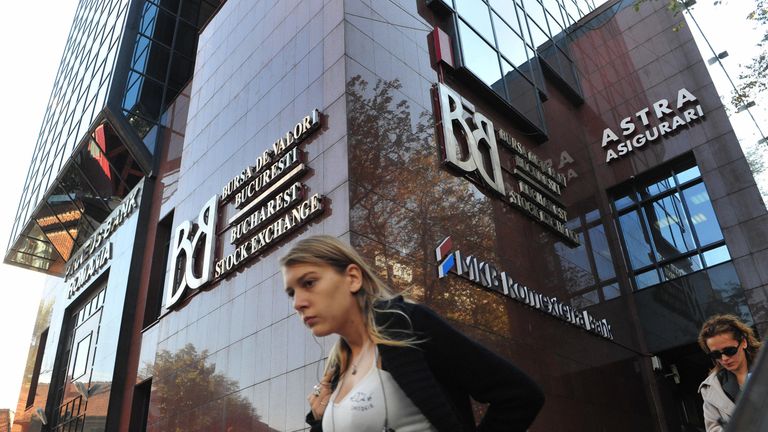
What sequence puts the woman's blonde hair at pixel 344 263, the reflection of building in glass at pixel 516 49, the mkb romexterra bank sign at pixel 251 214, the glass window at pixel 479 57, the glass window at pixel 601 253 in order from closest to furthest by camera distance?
the woman's blonde hair at pixel 344 263 → the mkb romexterra bank sign at pixel 251 214 → the glass window at pixel 479 57 → the reflection of building in glass at pixel 516 49 → the glass window at pixel 601 253

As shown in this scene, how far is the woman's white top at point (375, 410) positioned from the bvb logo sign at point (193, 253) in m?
11.5

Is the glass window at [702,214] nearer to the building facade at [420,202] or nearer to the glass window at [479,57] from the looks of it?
the building facade at [420,202]

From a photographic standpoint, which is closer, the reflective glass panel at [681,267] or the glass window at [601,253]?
the reflective glass panel at [681,267]

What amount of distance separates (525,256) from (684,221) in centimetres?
618

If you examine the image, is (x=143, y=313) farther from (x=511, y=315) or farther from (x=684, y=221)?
(x=684, y=221)

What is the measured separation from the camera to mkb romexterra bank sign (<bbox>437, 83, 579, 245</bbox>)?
500 inches

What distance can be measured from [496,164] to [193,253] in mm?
7276

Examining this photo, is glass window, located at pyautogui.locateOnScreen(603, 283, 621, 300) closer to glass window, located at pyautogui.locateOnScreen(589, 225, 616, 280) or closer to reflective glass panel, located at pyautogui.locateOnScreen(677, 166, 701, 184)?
glass window, located at pyautogui.locateOnScreen(589, 225, 616, 280)

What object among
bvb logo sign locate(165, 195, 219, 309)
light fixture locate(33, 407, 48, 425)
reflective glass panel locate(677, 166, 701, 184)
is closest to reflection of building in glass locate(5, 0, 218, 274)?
light fixture locate(33, 407, 48, 425)

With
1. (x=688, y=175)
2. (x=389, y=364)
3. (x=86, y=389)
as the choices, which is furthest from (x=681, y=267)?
(x=86, y=389)

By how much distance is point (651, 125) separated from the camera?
1755 cm

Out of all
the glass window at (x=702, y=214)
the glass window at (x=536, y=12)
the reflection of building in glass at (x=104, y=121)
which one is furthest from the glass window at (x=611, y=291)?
the reflection of building in glass at (x=104, y=121)

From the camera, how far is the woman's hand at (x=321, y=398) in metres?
2.14

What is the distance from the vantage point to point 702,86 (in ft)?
54.9
